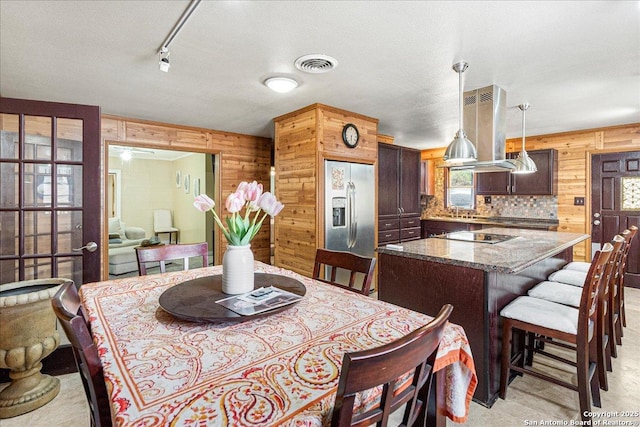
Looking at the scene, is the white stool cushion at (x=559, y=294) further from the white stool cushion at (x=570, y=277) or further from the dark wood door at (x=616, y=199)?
the dark wood door at (x=616, y=199)

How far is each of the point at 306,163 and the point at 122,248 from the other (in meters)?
4.25

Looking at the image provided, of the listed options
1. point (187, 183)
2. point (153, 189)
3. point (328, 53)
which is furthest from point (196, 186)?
point (328, 53)

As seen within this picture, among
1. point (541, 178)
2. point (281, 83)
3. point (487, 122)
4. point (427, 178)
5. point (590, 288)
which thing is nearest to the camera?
point (590, 288)

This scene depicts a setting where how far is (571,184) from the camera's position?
5.00m

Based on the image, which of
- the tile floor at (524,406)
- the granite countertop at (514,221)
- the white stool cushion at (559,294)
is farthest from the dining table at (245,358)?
the granite countertop at (514,221)

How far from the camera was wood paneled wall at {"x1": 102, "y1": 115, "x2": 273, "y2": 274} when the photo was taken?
4152mm

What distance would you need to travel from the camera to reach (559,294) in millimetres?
2197

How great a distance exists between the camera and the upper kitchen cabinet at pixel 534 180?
4980 millimetres

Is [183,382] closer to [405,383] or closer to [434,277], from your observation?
[405,383]

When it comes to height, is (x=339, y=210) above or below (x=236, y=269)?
above

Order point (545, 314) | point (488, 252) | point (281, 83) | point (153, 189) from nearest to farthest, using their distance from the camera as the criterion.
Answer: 1. point (545, 314)
2. point (488, 252)
3. point (281, 83)
4. point (153, 189)

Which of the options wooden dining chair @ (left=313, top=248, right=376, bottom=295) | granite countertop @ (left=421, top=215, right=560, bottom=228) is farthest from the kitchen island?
granite countertop @ (left=421, top=215, right=560, bottom=228)

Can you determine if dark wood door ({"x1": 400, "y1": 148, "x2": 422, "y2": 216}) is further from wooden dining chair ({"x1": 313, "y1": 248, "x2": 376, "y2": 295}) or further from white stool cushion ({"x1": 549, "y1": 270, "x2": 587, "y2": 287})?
wooden dining chair ({"x1": 313, "y1": 248, "x2": 376, "y2": 295})

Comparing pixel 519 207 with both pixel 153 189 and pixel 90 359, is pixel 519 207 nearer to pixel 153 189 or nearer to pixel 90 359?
pixel 90 359
